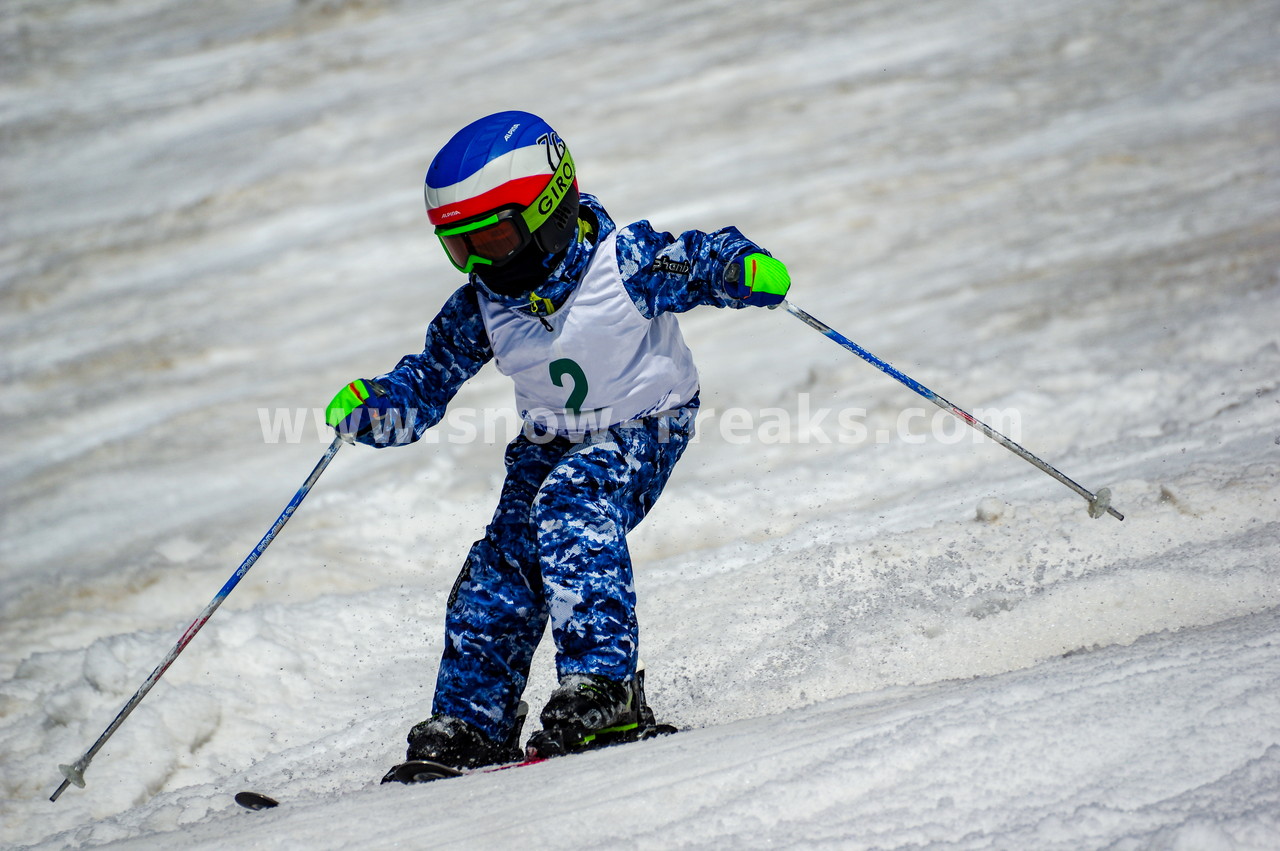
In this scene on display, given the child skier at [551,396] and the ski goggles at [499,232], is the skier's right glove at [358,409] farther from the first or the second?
the ski goggles at [499,232]

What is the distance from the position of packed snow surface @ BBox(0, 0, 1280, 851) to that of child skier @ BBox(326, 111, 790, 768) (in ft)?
1.27

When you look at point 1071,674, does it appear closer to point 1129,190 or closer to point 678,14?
point 1129,190

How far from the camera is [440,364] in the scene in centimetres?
329

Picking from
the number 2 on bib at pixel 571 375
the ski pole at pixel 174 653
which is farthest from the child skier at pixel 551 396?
the ski pole at pixel 174 653

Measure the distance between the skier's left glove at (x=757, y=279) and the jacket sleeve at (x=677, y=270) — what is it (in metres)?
0.04

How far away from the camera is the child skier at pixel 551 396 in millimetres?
2822

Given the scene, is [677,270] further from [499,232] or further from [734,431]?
[734,431]

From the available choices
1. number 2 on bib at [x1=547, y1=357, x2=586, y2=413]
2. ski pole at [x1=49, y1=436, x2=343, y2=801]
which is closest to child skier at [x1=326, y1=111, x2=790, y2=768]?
number 2 on bib at [x1=547, y1=357, x2=586, y2=413]

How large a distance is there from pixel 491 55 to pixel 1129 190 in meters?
7.03

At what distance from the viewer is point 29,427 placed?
6.86m

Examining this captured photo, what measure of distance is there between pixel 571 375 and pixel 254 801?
145 centimetres

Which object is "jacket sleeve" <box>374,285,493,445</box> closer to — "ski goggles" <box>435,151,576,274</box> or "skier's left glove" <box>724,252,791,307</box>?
"ski goggles" <box>435,151,576,274</box>

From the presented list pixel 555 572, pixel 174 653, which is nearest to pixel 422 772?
pixel 555 572

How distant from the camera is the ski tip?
2.63 metres
